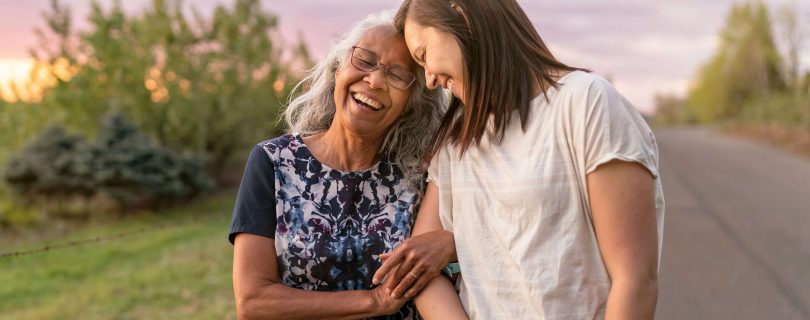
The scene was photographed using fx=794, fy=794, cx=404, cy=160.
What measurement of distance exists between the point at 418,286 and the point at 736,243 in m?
6.79

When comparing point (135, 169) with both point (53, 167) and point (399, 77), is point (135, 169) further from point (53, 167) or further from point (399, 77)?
point (399, 77)

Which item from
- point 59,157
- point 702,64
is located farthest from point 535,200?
point 702,64

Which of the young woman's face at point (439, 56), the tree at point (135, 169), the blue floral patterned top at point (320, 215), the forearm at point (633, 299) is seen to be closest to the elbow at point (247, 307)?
the blue floral patterned top at point (320, 215)

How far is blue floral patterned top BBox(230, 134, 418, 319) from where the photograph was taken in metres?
2.34

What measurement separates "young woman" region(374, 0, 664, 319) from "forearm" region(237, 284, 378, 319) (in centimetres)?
32

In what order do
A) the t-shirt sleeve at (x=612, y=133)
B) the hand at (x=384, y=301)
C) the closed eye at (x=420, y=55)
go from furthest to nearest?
the hand at (x=384, y=301)
the closed eye at (x=420, y=55)
the t-shirt sleeve at (x=612, y=133)

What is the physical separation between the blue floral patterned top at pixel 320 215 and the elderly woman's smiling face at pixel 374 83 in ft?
0.61

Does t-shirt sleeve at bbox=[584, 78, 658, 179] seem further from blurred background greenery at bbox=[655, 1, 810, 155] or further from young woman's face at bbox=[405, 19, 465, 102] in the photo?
blurred background greenery at bbox=[655, 1, 810, 155]

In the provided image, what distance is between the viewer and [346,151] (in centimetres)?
248

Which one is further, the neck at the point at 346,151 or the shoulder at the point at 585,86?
the neck at the point at 346,151

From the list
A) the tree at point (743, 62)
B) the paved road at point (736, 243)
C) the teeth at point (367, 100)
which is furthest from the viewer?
the tree at point (743, 62)

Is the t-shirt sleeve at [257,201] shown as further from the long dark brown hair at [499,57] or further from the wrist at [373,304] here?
the long dark brown hair at [499,57]

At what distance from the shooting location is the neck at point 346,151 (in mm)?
2465

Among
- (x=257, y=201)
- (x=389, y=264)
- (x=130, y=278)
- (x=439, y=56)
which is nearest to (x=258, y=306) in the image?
(x=257, y=201)
